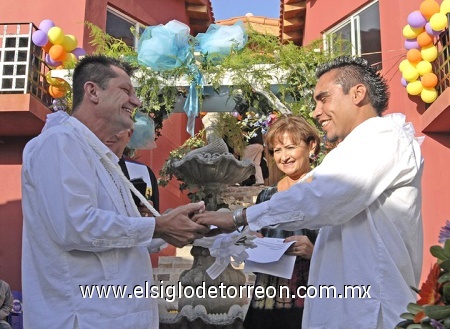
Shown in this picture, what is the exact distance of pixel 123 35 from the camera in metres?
10.8

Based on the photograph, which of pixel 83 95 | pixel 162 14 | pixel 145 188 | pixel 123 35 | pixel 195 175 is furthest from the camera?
pixel 162 14

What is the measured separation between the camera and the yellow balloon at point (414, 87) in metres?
8.30

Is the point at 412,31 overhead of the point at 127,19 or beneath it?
beneath

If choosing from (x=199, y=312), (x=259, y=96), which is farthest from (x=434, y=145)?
(x=199, y=312)

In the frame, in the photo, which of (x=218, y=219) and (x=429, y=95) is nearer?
(x=218, y=219)

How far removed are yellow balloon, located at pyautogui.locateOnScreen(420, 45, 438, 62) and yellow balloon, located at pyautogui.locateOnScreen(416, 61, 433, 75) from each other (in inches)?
2.2

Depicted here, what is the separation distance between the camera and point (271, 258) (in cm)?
280

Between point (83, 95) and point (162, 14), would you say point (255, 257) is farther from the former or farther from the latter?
point (162, 14)

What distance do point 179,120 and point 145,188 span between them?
704 centimetres

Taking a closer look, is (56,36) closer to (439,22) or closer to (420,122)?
(439,22)

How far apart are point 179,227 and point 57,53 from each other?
241 inches

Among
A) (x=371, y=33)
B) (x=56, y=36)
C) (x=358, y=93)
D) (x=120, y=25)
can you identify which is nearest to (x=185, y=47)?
(x=56, y=36)

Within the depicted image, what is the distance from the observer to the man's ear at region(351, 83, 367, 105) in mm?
2541

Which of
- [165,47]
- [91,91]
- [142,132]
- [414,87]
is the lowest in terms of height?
[91,91]
